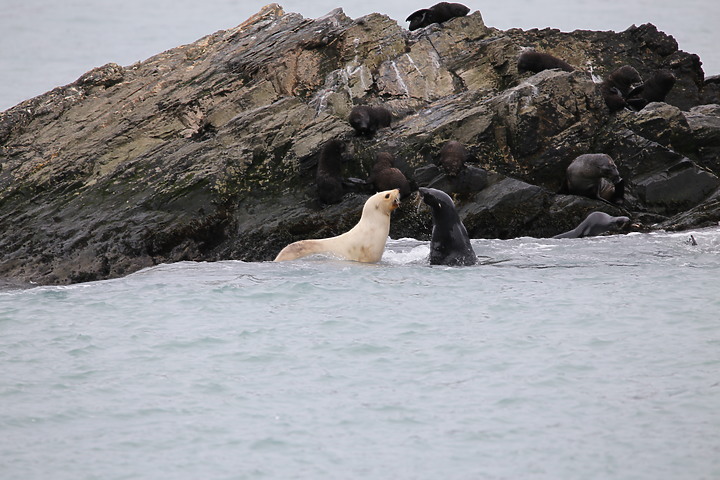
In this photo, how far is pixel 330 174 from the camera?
13750 mm

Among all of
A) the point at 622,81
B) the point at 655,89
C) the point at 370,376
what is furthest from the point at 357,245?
the point at 655,89

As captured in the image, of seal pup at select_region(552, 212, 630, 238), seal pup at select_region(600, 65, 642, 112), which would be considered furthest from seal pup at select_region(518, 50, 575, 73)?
seal pup at select_region(552, 212, 630, 238)

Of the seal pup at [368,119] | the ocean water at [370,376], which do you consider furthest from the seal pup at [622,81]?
the ocean water at [370,376]

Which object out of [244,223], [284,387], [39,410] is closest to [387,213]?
[244,223]

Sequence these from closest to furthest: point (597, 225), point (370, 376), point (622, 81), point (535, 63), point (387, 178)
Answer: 1. point (370, 376)
2. point (597, 225)
3. point (387, 178)
4. point (535, 63)
5. point (622, 81)

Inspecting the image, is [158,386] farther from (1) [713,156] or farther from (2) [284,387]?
(1) [713,156]

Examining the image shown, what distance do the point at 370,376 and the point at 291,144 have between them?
8.89m

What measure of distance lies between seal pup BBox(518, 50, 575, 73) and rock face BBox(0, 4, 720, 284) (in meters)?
0.31

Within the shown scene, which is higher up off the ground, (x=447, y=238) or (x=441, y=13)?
(x=441, y=13)

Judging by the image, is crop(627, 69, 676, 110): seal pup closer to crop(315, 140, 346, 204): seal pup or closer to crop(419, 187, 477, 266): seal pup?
crop(315, 140, 346, 204): seal pup

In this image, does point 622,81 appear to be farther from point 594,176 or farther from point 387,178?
point 387,178

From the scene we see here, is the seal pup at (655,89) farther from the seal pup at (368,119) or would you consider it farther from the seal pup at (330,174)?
the seal pup at (330,174)

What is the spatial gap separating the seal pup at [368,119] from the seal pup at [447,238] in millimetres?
4078

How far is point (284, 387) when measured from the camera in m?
6.01
